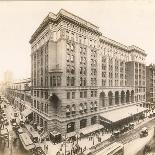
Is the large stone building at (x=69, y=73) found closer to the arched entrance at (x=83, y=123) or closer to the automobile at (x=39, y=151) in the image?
the arched entrance at (x=83, y=123)

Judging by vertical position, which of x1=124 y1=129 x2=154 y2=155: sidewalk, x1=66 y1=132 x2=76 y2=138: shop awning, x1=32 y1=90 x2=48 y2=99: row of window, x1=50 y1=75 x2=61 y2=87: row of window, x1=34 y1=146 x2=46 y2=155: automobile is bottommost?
x1=124 y1=129 x2=154 y2=155: sidewalk

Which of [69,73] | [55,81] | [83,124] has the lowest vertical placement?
[83,124]

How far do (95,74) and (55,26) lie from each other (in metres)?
6.27

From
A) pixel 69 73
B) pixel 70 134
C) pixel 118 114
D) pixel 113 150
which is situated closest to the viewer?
pixel 113 150

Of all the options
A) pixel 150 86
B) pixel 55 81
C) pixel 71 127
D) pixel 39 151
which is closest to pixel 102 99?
pixel 71 127

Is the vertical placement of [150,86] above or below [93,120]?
above

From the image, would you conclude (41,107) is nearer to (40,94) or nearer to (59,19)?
(40,94)

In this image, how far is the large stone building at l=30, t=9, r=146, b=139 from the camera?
47.3ft

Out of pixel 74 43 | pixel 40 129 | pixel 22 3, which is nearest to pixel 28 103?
pixel 40 129

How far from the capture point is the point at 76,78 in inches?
612

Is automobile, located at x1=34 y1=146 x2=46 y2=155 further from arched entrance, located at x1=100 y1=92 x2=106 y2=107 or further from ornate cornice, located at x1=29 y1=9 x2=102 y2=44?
arched entrance, located at x1=100 y1=92 x2=106 y2=107

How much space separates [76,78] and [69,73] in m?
0.98

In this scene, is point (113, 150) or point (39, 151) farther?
point (39, 151)

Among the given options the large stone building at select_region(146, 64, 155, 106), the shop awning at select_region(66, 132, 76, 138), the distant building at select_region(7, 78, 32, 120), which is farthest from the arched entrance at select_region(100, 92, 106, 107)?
the large stone building at select_region(146, 64, 155, 106)
